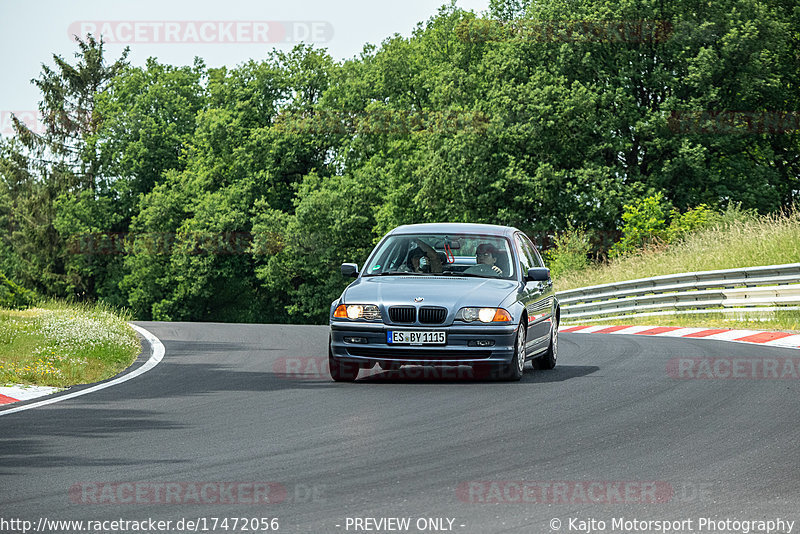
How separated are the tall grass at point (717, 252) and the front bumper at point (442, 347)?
1516 cm

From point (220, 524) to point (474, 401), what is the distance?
199 inches

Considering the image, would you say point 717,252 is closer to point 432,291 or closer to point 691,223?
point 691,223

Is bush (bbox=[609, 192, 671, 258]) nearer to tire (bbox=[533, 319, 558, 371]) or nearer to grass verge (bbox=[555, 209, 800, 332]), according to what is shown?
grass verge (bbox=[555, 209, 800, 332])

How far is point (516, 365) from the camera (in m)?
11.7

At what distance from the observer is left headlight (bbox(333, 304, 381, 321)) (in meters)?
11.6

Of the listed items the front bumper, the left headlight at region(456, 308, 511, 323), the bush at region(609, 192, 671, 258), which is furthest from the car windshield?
the bush at region(609, 192, 671, 258)

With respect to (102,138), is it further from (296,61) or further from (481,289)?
(481,289)

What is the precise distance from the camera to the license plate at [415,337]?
11375 millimetres

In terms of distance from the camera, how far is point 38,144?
225ft

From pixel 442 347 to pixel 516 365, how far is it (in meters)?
0.90

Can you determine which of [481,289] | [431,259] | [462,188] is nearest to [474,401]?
[481,289]

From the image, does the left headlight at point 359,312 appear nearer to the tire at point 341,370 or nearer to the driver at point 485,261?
the tire at point 341,370

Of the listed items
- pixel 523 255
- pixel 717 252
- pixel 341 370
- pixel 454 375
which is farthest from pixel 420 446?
pixel 717 252

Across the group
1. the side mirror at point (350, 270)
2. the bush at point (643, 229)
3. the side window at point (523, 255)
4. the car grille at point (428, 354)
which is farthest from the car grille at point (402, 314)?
the bush at point (643, 229)
